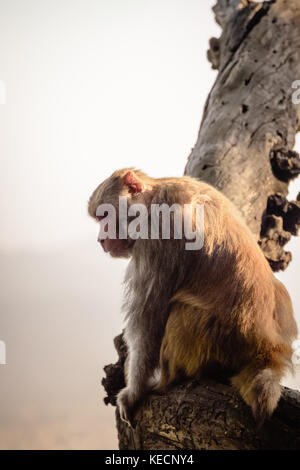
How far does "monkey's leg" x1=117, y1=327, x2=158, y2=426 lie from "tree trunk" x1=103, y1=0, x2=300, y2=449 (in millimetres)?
73

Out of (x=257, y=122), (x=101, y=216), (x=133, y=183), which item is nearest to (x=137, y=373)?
(x=101, y=216)

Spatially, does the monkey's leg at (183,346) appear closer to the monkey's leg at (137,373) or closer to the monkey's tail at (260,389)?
the monkey's leg at (137,373)

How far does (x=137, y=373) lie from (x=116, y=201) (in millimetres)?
1260

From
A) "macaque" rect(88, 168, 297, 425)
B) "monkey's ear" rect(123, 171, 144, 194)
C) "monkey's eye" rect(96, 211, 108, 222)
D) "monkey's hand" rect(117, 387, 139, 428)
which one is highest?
"monkey's ear" rect(123, 171, 144, 194)

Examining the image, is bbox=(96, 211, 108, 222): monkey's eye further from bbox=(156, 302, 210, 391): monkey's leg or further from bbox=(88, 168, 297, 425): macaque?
bbox=(156, 302, 210, 391): monkey's leg

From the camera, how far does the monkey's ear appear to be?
3449 mm

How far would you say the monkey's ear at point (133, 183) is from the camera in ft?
11.3

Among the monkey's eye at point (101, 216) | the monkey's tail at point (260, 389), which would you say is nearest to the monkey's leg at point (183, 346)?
the monkey's tail at point (260, 389)

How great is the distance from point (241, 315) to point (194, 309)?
12.3 inches

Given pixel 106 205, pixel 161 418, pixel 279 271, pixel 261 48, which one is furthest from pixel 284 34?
pixel 161 418

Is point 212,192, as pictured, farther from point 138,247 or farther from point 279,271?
point 279,271

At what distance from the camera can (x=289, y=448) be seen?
2510mm

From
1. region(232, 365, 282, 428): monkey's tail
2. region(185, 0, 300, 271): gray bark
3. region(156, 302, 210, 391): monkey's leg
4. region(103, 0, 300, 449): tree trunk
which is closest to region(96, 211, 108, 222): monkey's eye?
region(156, 302, 210, 391): monkey's leg

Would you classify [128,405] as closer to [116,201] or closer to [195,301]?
[195,301]
